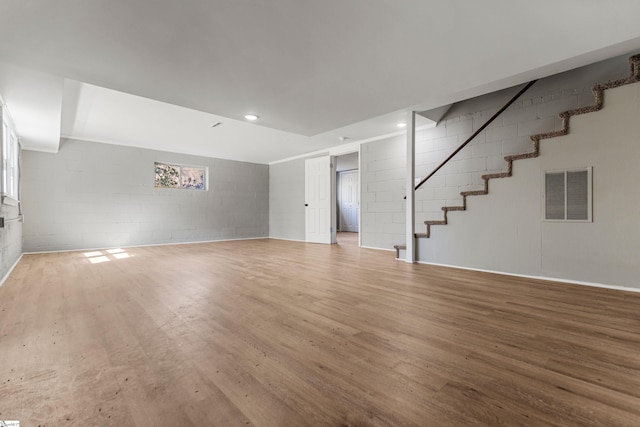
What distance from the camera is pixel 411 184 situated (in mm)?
4465

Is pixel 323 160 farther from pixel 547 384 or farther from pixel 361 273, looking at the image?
pixel 547 384

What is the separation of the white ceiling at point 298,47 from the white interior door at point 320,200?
12.5ft

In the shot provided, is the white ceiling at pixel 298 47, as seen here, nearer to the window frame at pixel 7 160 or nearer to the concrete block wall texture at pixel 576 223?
the window frame at pixel 7 160

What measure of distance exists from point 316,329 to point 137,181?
21.9ft

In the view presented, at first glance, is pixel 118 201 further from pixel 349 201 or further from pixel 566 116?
pixel 566 116

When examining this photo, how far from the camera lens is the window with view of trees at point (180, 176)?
7.24m

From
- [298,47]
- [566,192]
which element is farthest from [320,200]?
[298,47]

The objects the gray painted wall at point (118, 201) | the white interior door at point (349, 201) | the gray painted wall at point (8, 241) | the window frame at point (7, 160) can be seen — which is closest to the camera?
the window frame at point (7, 160)

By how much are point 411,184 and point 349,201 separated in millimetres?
7585

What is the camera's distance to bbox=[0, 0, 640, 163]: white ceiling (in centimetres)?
175

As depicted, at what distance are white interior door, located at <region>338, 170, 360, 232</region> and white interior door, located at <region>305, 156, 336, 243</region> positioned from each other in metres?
4.17

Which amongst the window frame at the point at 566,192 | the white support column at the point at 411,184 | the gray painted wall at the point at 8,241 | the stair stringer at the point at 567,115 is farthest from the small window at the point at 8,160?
the window frame at the point at 566,192

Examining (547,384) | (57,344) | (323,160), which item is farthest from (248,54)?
(323,160)

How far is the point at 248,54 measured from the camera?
87.0 inches
